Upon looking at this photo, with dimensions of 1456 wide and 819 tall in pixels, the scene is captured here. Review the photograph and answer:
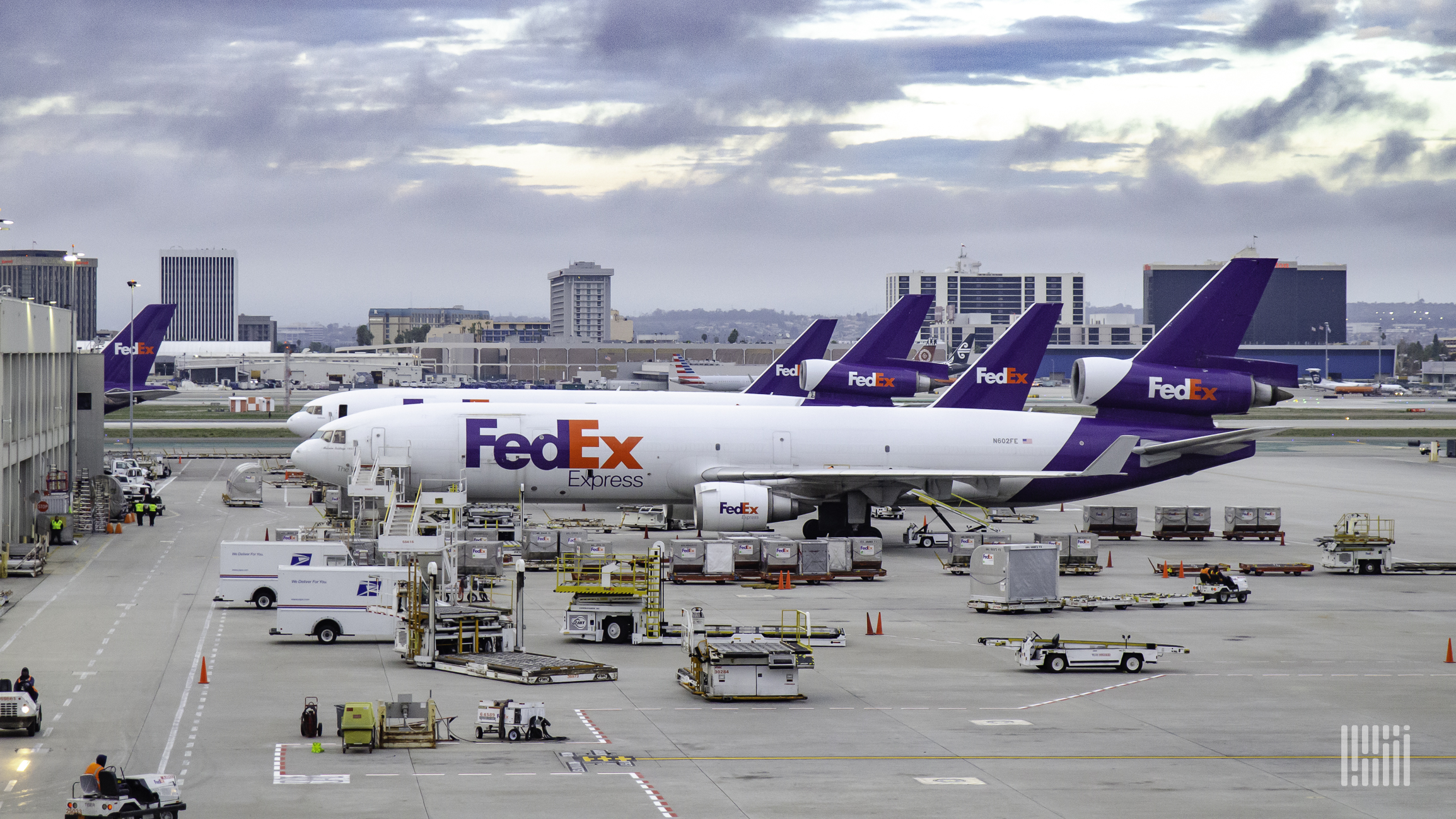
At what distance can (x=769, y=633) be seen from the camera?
111 ft

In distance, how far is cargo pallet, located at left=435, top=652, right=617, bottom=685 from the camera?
30.2 m

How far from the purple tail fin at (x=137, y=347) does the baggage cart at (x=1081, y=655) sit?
7839 centimetres

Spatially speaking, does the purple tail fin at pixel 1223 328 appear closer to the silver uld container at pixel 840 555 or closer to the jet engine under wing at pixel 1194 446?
the jet engine under wing at pixel 1194 446

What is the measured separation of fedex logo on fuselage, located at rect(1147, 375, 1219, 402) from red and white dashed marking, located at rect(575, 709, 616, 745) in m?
37.9

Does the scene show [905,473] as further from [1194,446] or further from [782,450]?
[1194,446]

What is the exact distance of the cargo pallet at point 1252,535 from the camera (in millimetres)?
61062

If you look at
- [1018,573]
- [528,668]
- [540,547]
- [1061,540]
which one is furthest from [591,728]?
[1061,540]

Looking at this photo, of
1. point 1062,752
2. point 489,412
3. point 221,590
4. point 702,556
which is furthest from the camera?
point 489,412

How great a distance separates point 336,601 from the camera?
3559cm

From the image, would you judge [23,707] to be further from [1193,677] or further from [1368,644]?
[1368,644]

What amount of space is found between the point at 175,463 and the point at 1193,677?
79.8 meters

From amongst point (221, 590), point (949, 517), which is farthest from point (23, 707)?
point (949, 517)

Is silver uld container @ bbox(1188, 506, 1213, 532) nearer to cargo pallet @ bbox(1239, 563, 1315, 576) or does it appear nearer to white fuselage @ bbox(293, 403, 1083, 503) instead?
white fuselage @ bbox(293, 403, 1083, 503)

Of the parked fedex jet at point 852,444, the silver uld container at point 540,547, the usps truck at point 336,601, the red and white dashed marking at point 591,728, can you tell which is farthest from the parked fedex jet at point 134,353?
the red and white dashed marking at point 591,728
